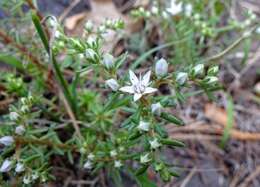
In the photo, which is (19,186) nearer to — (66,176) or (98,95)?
(66,176)

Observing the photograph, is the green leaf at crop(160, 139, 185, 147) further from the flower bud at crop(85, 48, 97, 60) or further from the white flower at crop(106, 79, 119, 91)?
the flower bud at crop(85, 48, 97, 60)

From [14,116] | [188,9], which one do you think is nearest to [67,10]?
[188,9]

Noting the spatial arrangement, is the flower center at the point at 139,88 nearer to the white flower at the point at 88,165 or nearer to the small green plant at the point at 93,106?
the small green plant at the point at 93,106

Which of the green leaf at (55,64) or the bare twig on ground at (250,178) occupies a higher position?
the green leaf at (55,64)

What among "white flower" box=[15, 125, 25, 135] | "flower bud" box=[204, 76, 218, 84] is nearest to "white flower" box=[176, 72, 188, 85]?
Result: "flower bud" box=[204, 76, 218, 84]

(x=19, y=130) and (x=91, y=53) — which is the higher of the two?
(x=91, y=53)

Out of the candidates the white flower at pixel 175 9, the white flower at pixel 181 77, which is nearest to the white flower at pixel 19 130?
the white flower at pixel 181 77

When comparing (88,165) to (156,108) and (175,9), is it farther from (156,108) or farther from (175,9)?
(175,9)

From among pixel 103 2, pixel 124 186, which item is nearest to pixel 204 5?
pixel 103 2

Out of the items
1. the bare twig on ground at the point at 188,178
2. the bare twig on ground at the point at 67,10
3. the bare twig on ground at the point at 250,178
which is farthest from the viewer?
the bare twig on ground at the point at 67,10
